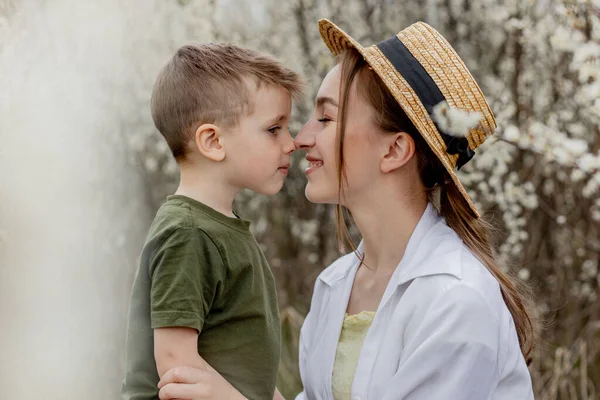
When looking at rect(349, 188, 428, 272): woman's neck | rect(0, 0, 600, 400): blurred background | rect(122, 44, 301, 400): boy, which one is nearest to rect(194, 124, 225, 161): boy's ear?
rect(122, 44, 301, 400): boy

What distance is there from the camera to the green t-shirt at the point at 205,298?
165cm

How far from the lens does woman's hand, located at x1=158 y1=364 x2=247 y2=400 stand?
64.1 inches

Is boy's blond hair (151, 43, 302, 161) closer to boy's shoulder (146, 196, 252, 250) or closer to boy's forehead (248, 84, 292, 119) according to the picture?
boy's forehead (248, 84, 292, 119)

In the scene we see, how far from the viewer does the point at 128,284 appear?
3676mm

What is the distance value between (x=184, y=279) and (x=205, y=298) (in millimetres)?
75

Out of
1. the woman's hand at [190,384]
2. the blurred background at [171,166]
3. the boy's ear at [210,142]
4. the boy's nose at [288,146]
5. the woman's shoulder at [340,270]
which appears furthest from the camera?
the blurred background at [171,166]

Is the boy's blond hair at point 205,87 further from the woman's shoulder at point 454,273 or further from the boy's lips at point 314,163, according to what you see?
the woman's shoulder at point 454,273

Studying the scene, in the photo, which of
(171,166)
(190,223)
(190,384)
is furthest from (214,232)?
(171,166)

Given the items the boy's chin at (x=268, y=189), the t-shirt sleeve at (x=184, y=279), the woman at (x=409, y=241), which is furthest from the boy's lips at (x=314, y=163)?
the t-shirt sleeve at (x=184, y=279)

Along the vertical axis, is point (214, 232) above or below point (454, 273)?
above

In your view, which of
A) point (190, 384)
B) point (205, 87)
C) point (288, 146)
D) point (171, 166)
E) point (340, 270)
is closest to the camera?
point (190, 384)

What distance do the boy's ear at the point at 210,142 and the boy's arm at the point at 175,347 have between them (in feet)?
1.25

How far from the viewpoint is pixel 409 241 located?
1903mm

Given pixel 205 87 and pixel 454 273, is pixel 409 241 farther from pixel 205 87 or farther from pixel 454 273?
pixel 205 87
